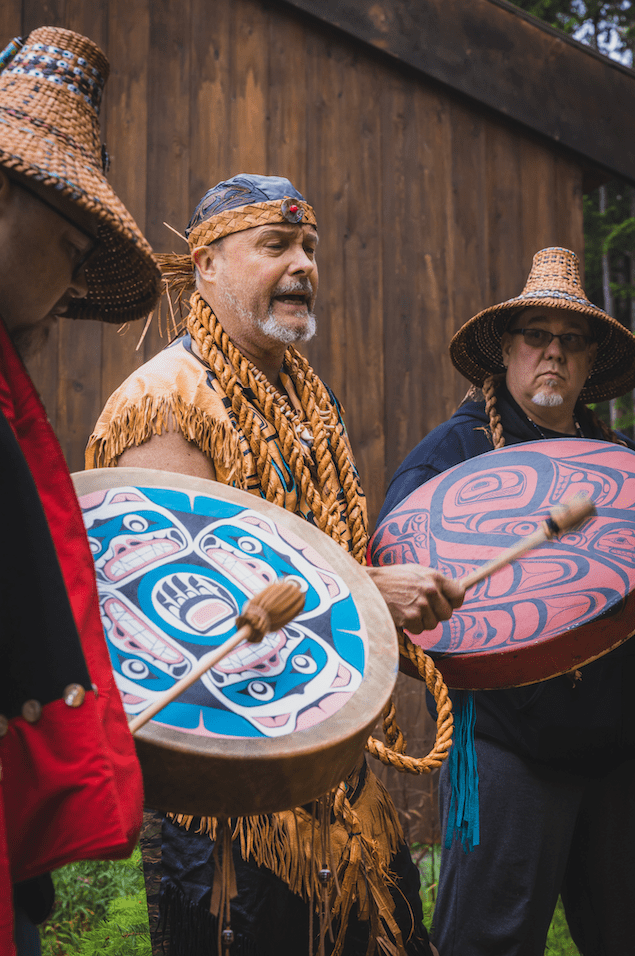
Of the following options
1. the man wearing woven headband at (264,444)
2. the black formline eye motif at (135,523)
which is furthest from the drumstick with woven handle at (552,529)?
the black formline eye motif at (135,523)

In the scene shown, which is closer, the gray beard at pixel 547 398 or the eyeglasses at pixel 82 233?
the eyeglasses at pixel 82 233

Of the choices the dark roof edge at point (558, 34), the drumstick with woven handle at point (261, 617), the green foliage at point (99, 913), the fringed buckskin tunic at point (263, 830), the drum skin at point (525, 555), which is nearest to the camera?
the drumstick with woven handle at point (261, 617)

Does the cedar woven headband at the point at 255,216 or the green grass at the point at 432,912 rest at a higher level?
the cedar woven headband at the point at 255,216

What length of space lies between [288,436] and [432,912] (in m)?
2.08

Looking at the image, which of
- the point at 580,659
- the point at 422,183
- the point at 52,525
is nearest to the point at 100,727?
the point at 52,525

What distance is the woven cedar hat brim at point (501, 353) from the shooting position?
9.73 feet

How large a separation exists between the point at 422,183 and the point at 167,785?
3.74 metres

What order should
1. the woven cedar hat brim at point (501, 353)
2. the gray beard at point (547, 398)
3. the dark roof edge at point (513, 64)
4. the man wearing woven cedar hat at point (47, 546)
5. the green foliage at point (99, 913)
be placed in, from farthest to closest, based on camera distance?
1. the dark roof edge at point (513, 64)
2. the woven cedar hat brim at point (501, 353)
3. the gray beard at point (547, 398)
4. the green foliage at point (99, 913)
5. the man wearing woven cedar hat at point (47, 546)

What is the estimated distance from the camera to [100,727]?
101 centimetres

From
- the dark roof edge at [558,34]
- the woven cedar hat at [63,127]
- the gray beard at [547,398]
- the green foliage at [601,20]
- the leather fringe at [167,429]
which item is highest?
the green foliage at [601,20]

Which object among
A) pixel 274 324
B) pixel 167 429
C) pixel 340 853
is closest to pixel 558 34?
pixel 274 324

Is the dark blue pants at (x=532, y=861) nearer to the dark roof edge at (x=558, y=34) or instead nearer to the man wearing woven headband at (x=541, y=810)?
the man wearing woven headband at (x=541, y=810)

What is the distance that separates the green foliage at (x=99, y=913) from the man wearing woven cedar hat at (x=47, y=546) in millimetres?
1701

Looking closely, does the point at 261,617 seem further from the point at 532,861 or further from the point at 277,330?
the point at 532,861
